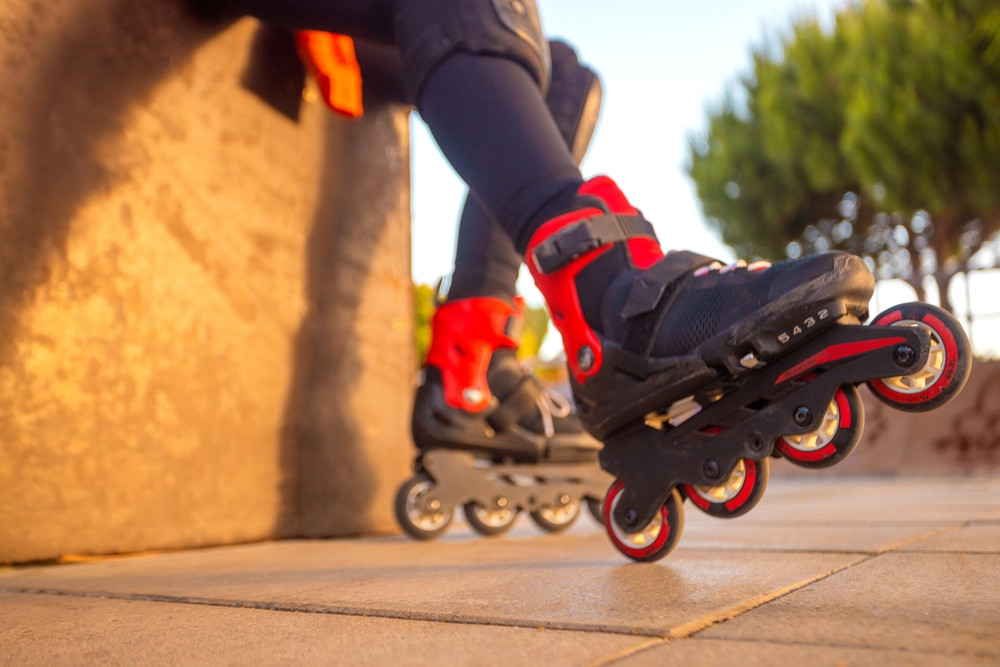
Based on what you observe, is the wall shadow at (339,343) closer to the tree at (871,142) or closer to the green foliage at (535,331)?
the tree at (871,142)

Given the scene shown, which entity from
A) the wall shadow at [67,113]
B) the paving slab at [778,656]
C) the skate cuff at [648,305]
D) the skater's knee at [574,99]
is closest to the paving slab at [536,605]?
the paving slab at [778,656]

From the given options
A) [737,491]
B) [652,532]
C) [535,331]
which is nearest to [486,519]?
[652,532]

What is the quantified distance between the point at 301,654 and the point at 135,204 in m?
1.17

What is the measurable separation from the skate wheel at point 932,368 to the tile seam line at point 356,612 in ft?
1.44

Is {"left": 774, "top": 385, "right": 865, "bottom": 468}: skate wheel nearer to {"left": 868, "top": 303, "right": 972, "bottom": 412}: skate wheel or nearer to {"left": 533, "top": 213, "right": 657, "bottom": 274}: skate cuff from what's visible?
{"left": 868, "top": 303, "right": 972, "bottom": 412}: skate wheel

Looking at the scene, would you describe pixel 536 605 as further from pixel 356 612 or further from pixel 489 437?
pixel 489 437

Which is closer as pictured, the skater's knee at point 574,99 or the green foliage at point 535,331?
the skater's knee at point 574,99

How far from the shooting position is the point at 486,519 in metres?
1.88

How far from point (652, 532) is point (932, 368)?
413 mm

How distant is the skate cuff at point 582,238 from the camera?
3.73ft

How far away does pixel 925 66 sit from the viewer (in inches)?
569

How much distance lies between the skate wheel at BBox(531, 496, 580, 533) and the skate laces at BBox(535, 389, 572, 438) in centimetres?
16

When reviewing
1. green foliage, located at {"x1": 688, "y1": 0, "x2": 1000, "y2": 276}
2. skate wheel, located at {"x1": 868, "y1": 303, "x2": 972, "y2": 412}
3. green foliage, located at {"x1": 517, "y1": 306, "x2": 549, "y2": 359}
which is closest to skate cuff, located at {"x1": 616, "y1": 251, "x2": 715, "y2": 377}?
skate wheel, located at {"x1": 868, "y1": 303, "x2": 972, "y2": 412}

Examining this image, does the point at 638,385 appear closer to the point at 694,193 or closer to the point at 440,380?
the point at 440,380
